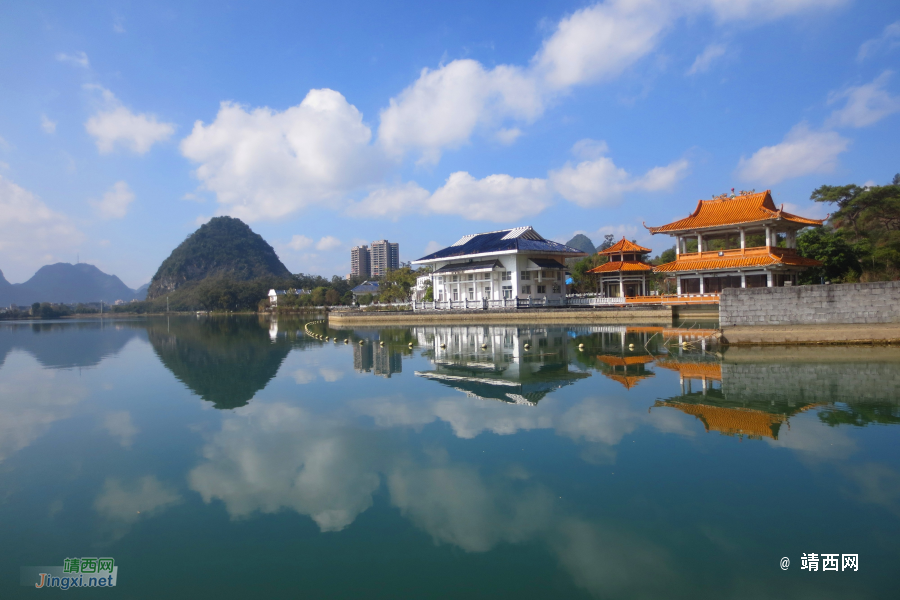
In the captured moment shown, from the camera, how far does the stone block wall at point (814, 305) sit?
1415 cm

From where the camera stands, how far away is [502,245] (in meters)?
36.6

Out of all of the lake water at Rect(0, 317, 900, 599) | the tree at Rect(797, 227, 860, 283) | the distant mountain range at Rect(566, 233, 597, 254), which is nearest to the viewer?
the lake water at Rect(0, 317, 900, 599)

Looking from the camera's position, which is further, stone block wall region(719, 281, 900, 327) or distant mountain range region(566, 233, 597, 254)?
distant mountain range region(566, 233, 597, 254)

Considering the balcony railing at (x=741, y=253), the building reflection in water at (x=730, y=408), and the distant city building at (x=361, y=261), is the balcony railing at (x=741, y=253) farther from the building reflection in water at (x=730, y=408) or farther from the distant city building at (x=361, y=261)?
the distant city building at (x=361, y=261)

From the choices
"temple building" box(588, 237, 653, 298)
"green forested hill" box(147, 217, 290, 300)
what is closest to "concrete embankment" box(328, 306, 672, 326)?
"temple building" box(588, 237, 653, 298)

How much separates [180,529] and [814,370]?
13222 mm

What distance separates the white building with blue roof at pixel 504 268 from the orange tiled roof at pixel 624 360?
19632 millimetres

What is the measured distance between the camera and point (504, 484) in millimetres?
5496

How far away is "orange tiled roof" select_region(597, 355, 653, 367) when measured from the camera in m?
13.9

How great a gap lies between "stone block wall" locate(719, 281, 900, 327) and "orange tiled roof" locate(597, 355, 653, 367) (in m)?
3.77

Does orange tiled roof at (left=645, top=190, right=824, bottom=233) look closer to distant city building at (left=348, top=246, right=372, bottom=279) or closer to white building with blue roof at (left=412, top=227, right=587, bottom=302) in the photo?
white building with blue roof at (left=412, top=227, right=587, bottom=302)

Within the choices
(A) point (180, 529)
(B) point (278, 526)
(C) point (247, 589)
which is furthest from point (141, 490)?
(C) point (247, 589)

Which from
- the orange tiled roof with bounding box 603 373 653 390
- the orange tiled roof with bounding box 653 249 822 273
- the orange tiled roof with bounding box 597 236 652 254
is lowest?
the orange tiled roof with bounding box 603 373 653 390

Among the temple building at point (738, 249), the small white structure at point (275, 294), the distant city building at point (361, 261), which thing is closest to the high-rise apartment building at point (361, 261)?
the distant city building at point (361, 261)
